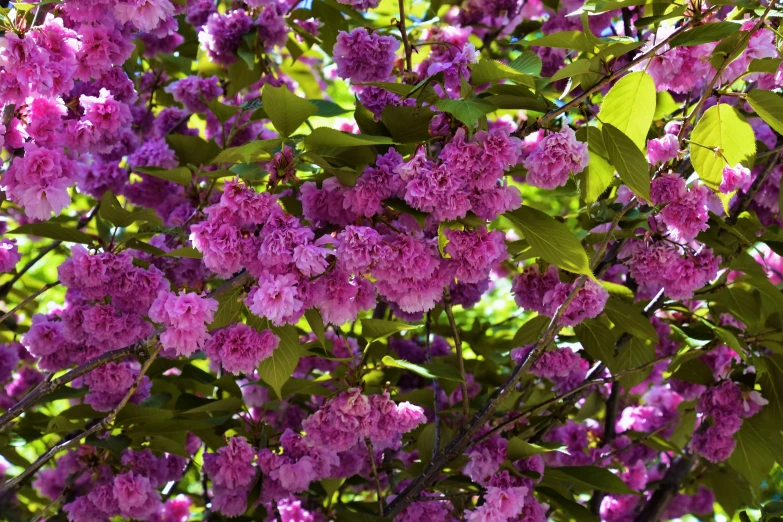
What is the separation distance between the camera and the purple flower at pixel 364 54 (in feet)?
7.61

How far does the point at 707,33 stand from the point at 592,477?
4.10ft

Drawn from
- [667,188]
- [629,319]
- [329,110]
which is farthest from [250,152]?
[629,319]

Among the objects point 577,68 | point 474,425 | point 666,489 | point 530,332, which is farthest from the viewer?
point 666,489

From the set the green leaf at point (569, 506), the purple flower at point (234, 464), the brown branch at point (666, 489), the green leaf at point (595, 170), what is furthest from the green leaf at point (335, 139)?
the brown branch at point (666, 489)

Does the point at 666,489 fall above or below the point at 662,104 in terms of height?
below

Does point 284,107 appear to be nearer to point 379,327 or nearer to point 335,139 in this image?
point 335,139

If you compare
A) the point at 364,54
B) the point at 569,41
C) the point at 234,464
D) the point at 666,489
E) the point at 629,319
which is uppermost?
the point at 569,41

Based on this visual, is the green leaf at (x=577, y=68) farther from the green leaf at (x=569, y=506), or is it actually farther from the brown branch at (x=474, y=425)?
the green leaf at (x=569, y=506)

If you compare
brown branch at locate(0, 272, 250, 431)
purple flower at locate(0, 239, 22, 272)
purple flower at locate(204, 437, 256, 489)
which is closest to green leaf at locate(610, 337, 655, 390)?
purple flower at locate(204, 437, 256, 489)

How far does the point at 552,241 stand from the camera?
1.81m

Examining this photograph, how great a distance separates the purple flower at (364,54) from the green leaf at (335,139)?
65 centimetres

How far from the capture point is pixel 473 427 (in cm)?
221

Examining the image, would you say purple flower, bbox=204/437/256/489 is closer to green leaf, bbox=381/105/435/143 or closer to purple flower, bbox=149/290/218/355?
purple flower, bbox=149/290/218/355

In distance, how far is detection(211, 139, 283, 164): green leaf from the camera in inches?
64.5
